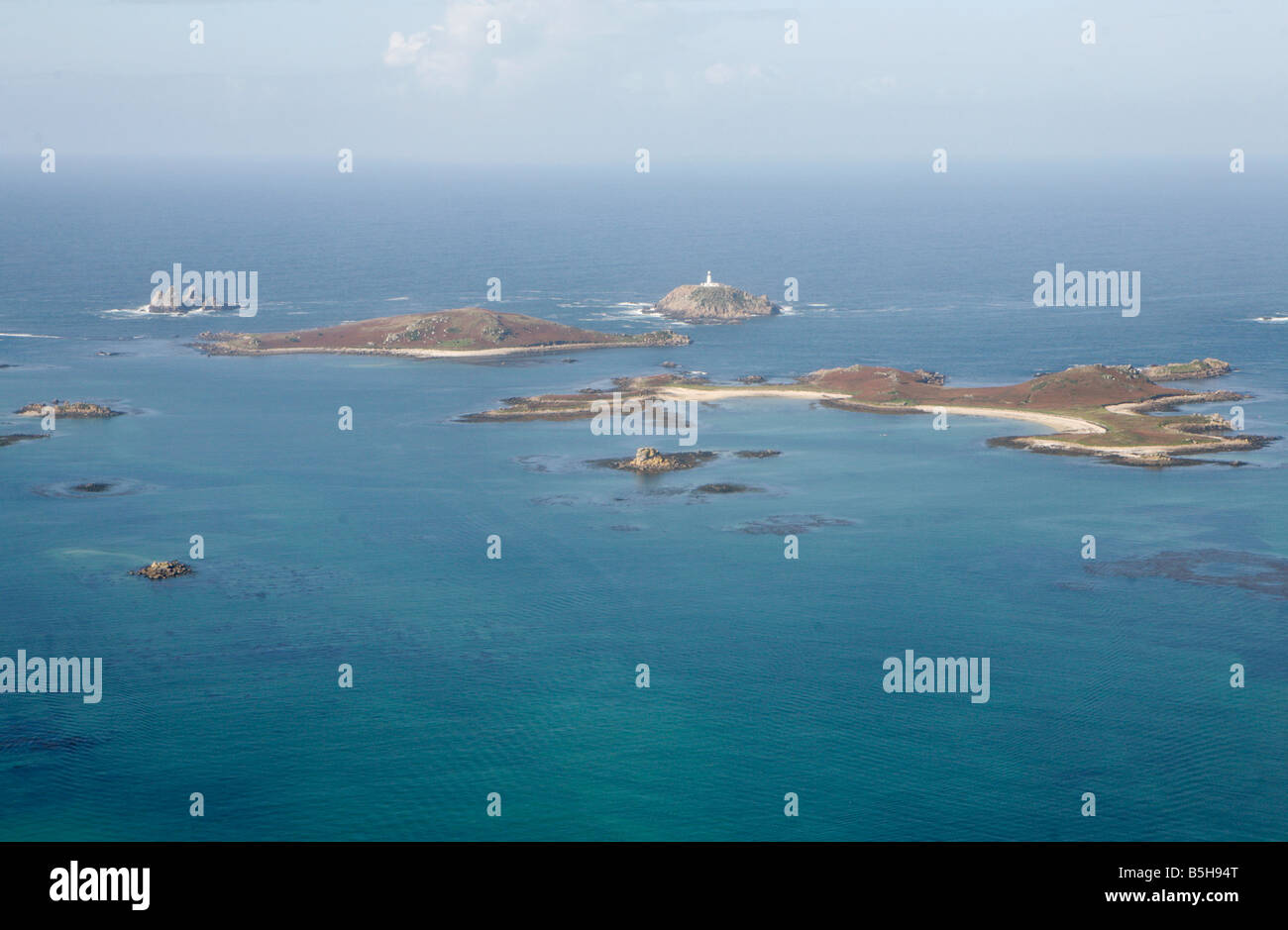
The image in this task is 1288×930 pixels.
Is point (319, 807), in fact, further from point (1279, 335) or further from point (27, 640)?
point (1279, 335)

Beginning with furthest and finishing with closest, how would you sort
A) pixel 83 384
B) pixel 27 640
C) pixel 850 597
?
pixel 83 384 < pixel 850 597 < pixel 27 640

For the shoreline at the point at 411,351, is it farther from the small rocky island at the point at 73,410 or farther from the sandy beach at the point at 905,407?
the small rocky island at the point at 73,410

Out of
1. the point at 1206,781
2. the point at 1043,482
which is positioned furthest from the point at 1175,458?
the point at 1206,781
